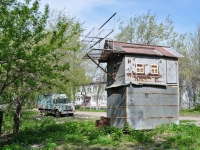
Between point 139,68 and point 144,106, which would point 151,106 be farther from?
point 139,68

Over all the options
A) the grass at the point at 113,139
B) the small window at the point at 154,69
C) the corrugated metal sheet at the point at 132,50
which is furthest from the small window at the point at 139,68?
the grass at the point at 113,139

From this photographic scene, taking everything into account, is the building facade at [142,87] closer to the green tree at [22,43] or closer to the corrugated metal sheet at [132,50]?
the corrugated metal sheet at [132,50]

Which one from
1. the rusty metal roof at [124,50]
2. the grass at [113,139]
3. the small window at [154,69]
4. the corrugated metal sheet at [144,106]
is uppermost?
the rusty metal roof at [124,50]

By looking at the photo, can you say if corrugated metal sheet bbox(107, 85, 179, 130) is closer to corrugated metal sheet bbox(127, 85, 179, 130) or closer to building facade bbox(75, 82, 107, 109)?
corrugated metal sheet bbox(127, 85, 179, 130)

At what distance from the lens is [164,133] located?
48.8ft

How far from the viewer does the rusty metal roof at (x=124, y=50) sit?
16.8 metres

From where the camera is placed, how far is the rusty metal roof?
55.1ft

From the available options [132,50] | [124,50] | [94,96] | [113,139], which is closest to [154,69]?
[132,50]

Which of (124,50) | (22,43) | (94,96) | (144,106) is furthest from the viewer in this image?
(94,96)

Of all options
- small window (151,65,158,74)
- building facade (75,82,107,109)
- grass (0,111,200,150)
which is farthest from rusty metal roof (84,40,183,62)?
building facade (75,82,107,109)

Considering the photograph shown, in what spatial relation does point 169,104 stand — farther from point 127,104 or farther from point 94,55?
point 94,55

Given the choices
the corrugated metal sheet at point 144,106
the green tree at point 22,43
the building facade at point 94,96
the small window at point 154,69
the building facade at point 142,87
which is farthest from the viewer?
the building facade at point 94,96

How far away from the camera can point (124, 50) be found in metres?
16.7

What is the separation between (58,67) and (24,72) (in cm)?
171
